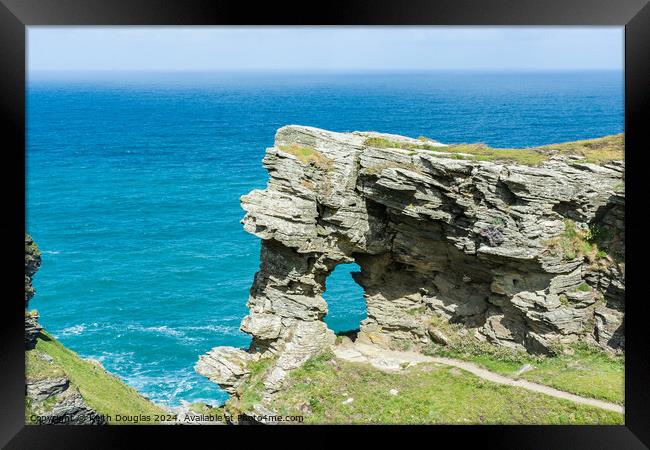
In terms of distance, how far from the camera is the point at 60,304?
2808 inches

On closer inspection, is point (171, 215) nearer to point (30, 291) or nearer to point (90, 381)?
point (90, 381)

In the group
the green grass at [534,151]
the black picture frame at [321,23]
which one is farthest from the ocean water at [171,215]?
the black picture frame at [321,23]

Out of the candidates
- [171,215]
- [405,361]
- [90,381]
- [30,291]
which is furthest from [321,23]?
[171,215]

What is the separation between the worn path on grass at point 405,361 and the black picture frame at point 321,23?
7394 millimetres

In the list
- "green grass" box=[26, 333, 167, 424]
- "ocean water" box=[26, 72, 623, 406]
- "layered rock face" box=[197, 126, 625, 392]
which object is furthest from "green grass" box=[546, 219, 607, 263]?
"ocean water" box=[26, 72, 623, 406]

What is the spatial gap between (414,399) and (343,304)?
34259 mm

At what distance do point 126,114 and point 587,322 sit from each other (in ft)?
571

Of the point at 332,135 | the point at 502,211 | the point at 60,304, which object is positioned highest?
the point at 332,135

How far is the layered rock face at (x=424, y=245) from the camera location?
115 feet

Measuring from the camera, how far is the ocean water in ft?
206

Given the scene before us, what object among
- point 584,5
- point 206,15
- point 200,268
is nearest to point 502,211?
point 584,5

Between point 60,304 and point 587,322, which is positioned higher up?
point 587,322

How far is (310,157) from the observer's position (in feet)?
125
